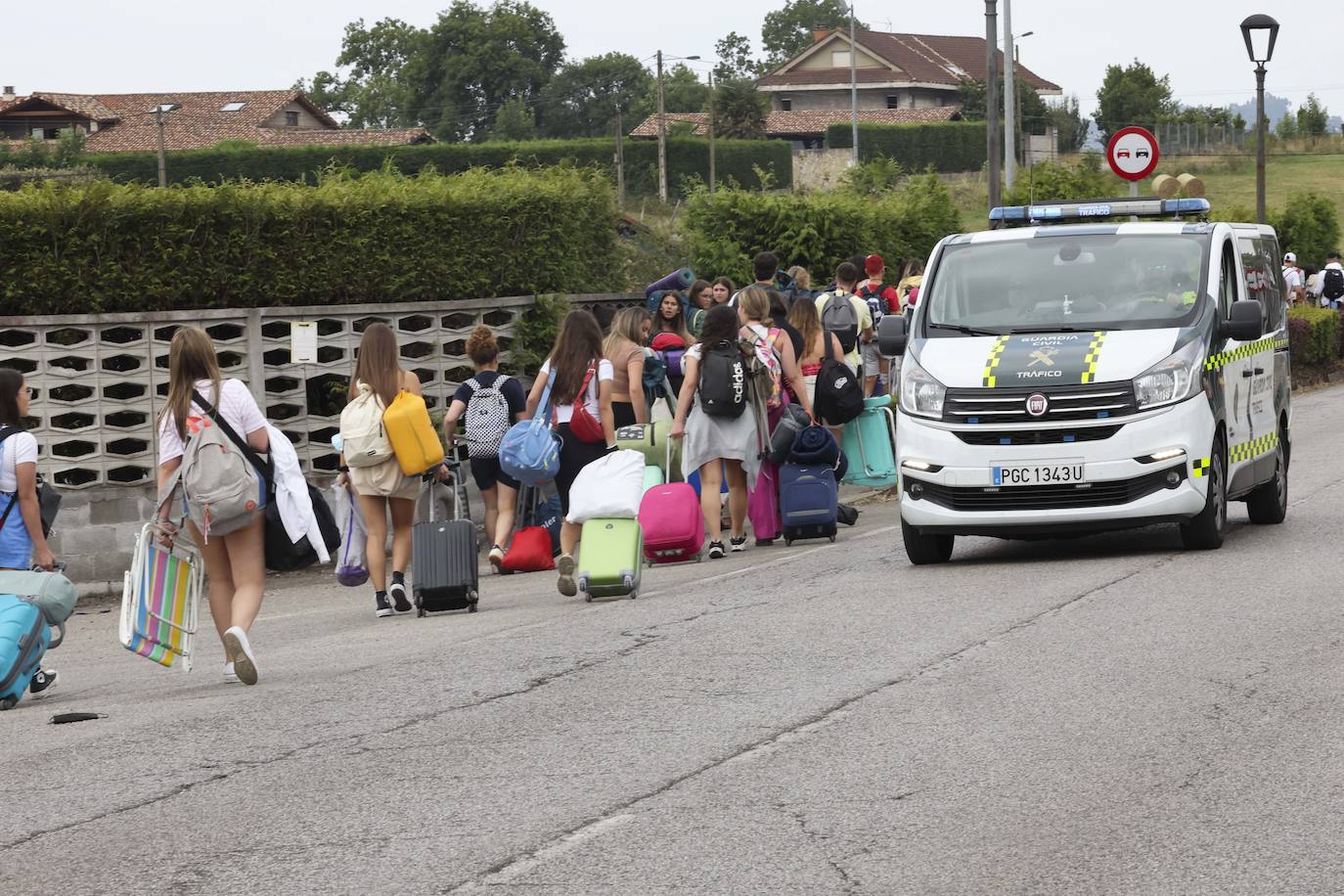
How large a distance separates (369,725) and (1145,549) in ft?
21.0

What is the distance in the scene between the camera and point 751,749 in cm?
749

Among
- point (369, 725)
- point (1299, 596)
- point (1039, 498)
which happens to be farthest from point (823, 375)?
point (369, 725)

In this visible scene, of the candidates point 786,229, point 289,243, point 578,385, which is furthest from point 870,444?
point 786,229

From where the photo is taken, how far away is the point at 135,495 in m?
16.5

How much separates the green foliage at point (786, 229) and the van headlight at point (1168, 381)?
1052cm

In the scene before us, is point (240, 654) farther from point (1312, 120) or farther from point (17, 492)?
point (1312, 120)

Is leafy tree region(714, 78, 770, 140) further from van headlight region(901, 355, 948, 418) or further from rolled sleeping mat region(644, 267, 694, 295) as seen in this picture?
van headlight region(901, 355, 948, 418)

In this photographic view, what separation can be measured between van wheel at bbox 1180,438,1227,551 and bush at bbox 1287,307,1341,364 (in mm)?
19736

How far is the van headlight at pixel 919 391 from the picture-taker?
1229cm

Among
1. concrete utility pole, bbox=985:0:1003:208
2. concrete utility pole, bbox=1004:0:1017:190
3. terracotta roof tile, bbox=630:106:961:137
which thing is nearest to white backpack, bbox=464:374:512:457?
concrete utility pole, bbox=985:0:1003:208

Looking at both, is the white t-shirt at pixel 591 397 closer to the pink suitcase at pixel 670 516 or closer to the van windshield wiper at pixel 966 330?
the pink suitcase at pixel 670 516

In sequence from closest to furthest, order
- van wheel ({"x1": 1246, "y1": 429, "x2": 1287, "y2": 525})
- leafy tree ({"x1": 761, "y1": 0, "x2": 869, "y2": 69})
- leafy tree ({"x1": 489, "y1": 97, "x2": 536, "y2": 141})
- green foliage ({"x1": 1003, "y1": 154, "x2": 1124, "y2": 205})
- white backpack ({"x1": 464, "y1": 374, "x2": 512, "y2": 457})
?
van wheel ({"x1": 1246, "y1": 429, "x2": 1287, "y2": 525}), white backpack ({"x1": 464, "y1": 374, "x2": 512, "y2": 457}), green foliage ({"x1": 1003, "y1": 154, "x2": 1124, "y2": 205}), leafy tree ({"x1": 489, "y1": 97, "x2": 536, "y2": 141}), leafy tree ({"x1": 761, "y1": 0, "x2": 869, "y2": 69})

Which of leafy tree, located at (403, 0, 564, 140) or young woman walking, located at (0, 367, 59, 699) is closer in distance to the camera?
young woman walking, located at (0, 367, 59, 699)

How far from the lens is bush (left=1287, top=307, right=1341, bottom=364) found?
105 ft
